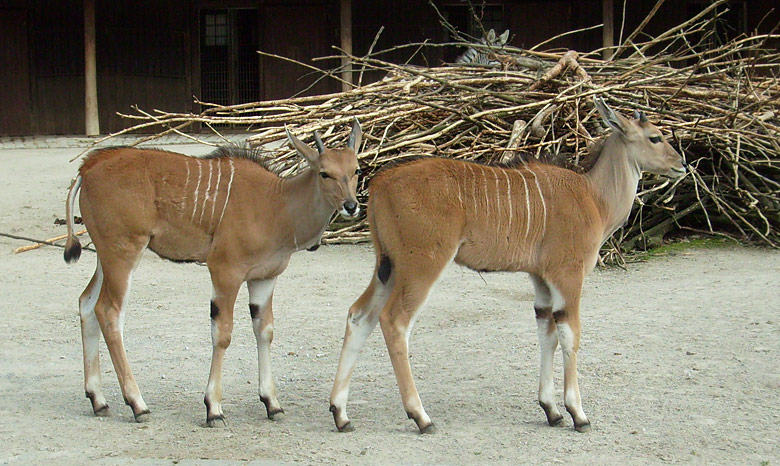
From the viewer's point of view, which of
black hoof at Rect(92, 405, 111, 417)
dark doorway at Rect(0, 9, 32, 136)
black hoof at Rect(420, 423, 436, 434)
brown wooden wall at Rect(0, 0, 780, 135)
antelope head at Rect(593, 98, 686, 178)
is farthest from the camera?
brown wooden wall at Rect(0, 0, 780, 135)

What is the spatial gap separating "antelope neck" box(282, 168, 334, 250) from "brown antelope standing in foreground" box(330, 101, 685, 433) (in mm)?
270

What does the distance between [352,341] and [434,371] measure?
1.09m

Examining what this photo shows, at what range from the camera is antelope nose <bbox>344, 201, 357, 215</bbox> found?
15.8ft

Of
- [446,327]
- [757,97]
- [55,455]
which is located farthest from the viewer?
[757,97]

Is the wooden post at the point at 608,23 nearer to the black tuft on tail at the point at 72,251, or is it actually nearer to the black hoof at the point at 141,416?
the black tuft on tail at the point at 72,251

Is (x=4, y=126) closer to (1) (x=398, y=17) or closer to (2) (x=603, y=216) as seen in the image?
(1) (x=398, y=17)

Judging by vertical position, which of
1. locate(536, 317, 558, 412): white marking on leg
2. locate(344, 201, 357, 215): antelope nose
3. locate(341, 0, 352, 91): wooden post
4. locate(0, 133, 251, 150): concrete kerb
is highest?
locate(341, 0, 352, 91): wooden post

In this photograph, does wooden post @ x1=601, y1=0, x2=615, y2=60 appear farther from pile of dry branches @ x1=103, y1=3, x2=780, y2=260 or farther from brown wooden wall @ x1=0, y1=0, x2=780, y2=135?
pile of dry branches @ x1=103, y1=3, x2=780, y2=260

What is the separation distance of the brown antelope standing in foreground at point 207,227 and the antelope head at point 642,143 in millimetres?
1344

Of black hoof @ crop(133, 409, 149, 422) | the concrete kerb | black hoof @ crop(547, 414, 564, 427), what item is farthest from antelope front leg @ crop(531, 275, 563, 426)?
the concrete kerb

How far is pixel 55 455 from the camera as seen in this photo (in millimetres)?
4414

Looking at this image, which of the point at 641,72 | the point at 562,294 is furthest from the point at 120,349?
the point at 641,72

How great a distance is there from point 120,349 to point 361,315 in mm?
1210

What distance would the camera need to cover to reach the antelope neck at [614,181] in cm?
529
